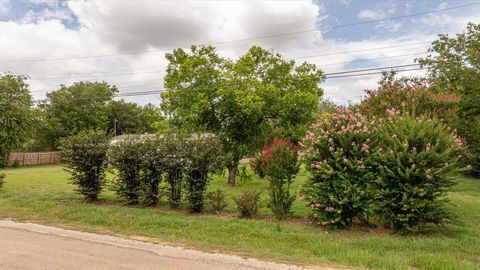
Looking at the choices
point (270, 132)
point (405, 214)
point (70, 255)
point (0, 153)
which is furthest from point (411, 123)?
point (0, 153)

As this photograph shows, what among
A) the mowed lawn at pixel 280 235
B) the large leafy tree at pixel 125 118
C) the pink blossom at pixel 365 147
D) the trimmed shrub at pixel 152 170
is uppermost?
the large leafy tree at pixel 125 118

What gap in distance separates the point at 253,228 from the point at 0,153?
50.5ft

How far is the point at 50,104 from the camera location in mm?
46500

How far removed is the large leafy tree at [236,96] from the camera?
1470 centimetres

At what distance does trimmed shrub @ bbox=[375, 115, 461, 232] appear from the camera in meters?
7.12

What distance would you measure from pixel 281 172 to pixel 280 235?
2.28 metres

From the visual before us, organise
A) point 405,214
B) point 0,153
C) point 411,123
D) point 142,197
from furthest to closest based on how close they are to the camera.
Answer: point 0,153
point 142,197
point 411,123
point 405,214

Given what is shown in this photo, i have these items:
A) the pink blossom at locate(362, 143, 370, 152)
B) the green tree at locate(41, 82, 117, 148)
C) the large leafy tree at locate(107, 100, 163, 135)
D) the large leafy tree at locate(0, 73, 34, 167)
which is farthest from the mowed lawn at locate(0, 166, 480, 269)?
the large leafy tree at locate(107, 100, 163, 135)

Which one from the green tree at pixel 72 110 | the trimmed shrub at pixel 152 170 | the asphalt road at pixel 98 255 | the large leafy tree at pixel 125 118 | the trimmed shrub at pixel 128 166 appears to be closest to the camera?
the asphalt road at pixel 98 255

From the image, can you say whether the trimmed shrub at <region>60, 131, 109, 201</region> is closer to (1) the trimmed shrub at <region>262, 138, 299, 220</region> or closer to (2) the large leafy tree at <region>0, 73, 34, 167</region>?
(1) the trimmed shrub at <region>262, 138, 299, 220</region>

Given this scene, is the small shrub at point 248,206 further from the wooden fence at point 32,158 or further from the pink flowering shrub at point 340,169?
the wooden fence at point 32,158

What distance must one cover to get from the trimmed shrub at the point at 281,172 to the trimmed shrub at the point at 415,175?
2.22 meters

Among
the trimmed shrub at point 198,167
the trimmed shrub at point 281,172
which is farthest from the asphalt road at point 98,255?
the trimmed shrub at point 281,172

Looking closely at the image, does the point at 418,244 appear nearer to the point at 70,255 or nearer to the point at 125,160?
the point at 70,255
